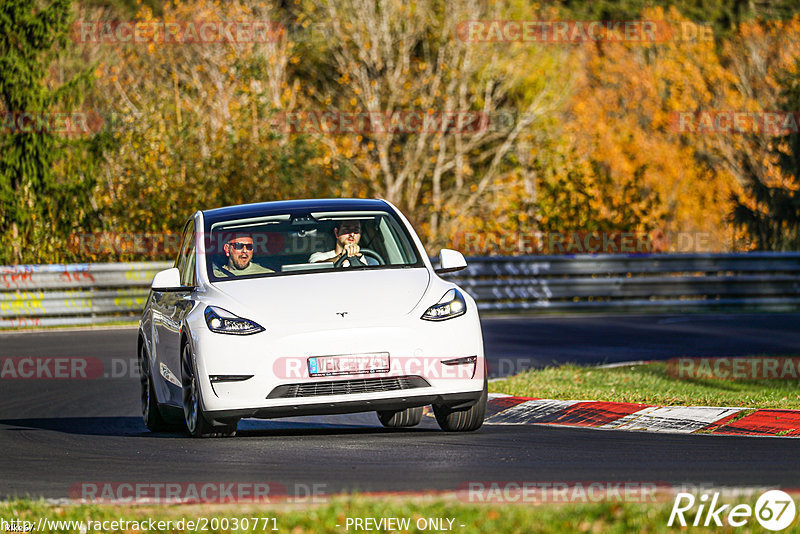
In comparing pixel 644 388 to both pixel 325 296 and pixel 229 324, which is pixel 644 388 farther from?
pixel 229 324

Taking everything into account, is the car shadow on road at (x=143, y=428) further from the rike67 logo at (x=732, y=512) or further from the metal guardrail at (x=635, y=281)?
the metal guardrail at (x=635, y=281)

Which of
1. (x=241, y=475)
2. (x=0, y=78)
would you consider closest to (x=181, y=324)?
(x=241, y=475)

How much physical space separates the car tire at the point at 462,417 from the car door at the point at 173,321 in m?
1.83

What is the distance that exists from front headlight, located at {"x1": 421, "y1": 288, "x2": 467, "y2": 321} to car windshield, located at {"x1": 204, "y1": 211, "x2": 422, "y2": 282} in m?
0.64

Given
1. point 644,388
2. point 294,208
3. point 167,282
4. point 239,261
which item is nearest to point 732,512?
point 239,261

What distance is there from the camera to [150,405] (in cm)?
1122

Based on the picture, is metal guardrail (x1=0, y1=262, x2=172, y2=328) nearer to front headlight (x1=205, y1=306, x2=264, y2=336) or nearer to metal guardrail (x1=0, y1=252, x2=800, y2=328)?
metal guardrail (x1=0, y1=252, x2=800, y2=328)

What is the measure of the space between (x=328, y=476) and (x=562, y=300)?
18.7 m

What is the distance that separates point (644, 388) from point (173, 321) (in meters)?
4.71

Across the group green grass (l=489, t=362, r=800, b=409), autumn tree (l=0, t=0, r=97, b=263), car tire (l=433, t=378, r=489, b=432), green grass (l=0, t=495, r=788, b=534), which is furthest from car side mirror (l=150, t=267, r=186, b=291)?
autumn tree (l=0, t=0, r=97, b=263)

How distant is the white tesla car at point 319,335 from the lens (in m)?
9.11

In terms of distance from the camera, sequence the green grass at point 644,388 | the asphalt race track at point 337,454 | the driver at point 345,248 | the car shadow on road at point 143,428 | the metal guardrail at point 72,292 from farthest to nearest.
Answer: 1. the metal guardrail at point 72,292
2. the green grass at point 644,388
3. the car shadow on road at point 143,428
4. the driver at point 345,248
5. the asphalt race track at point 337,454

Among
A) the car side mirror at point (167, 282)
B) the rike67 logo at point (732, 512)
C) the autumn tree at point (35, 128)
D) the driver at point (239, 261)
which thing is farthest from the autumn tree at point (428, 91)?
the rike67 logo at point (732, 512)

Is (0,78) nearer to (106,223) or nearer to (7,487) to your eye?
(106,223)
